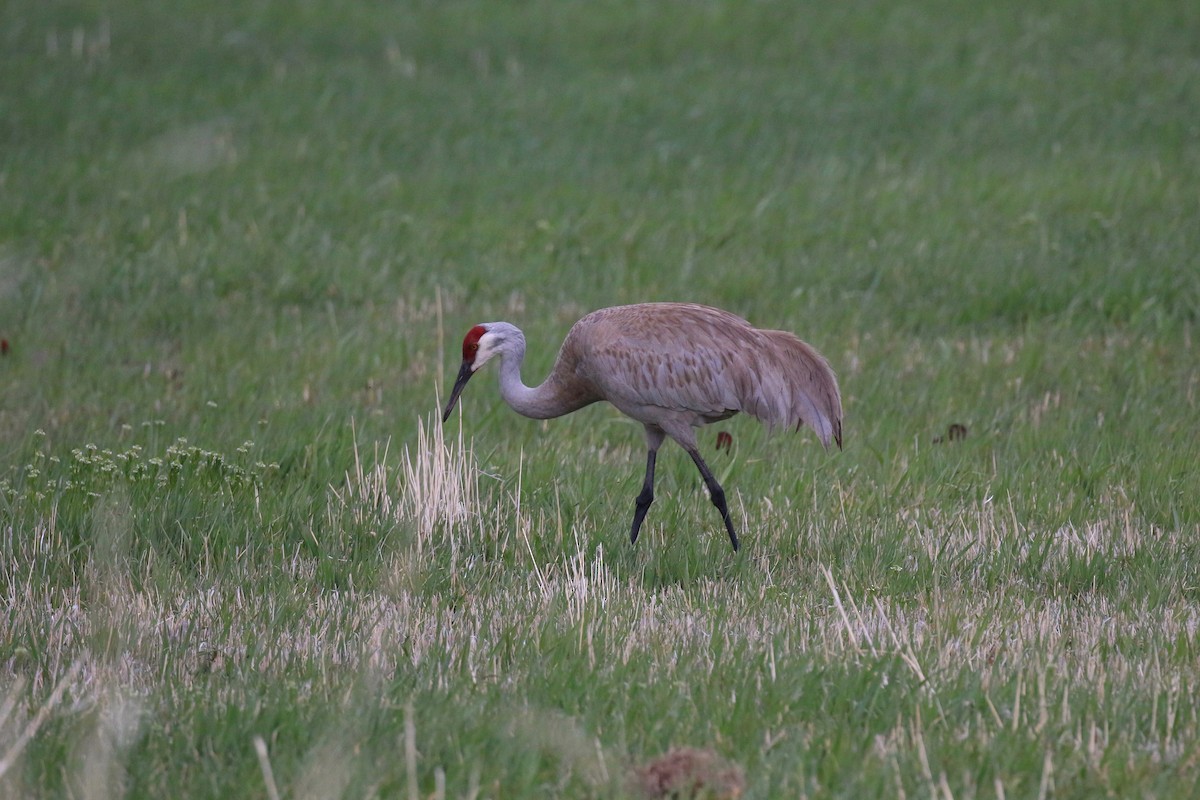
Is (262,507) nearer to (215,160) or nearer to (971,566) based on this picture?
(971,566)

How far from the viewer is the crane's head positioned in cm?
603

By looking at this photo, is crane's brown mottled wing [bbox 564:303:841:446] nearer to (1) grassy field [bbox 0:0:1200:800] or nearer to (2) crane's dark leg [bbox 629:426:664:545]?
(2) crane's dark leg [bbox 629:426:664:545]

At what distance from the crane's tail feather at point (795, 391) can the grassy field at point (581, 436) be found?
1.18ft

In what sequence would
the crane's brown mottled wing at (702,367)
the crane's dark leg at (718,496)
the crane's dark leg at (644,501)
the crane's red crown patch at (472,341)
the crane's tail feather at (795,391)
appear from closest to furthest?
the crane's dark leg at (718,496)
the crane's dark leg at (644,501)
the crane's brown mottled wing at (702,367)
the crane's tail feather at (795,391)
the crane's red crown patch at (472,341)

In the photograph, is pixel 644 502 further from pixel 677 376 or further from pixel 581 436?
pixel 581 436

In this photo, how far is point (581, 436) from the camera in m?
7.09

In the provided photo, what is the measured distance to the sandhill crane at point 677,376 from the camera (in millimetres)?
5695

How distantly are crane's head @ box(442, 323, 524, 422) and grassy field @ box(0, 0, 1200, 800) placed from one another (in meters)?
0.34

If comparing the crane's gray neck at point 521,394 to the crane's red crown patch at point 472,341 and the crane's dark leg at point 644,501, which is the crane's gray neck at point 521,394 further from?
the crane's dark leg at point 644,501

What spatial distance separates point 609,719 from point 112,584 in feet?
6.65

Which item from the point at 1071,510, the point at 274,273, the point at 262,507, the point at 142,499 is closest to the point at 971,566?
the point at 1071,510

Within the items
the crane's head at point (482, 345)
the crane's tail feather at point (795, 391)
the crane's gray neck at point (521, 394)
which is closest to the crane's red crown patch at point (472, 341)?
the crane's head at point (482, 345)

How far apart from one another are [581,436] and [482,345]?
1.20 meters

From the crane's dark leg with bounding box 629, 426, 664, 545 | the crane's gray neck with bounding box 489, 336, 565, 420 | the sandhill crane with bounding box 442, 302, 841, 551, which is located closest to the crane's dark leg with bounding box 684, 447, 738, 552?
the sandhill crane with bounding box 442, 302, 841, 551
